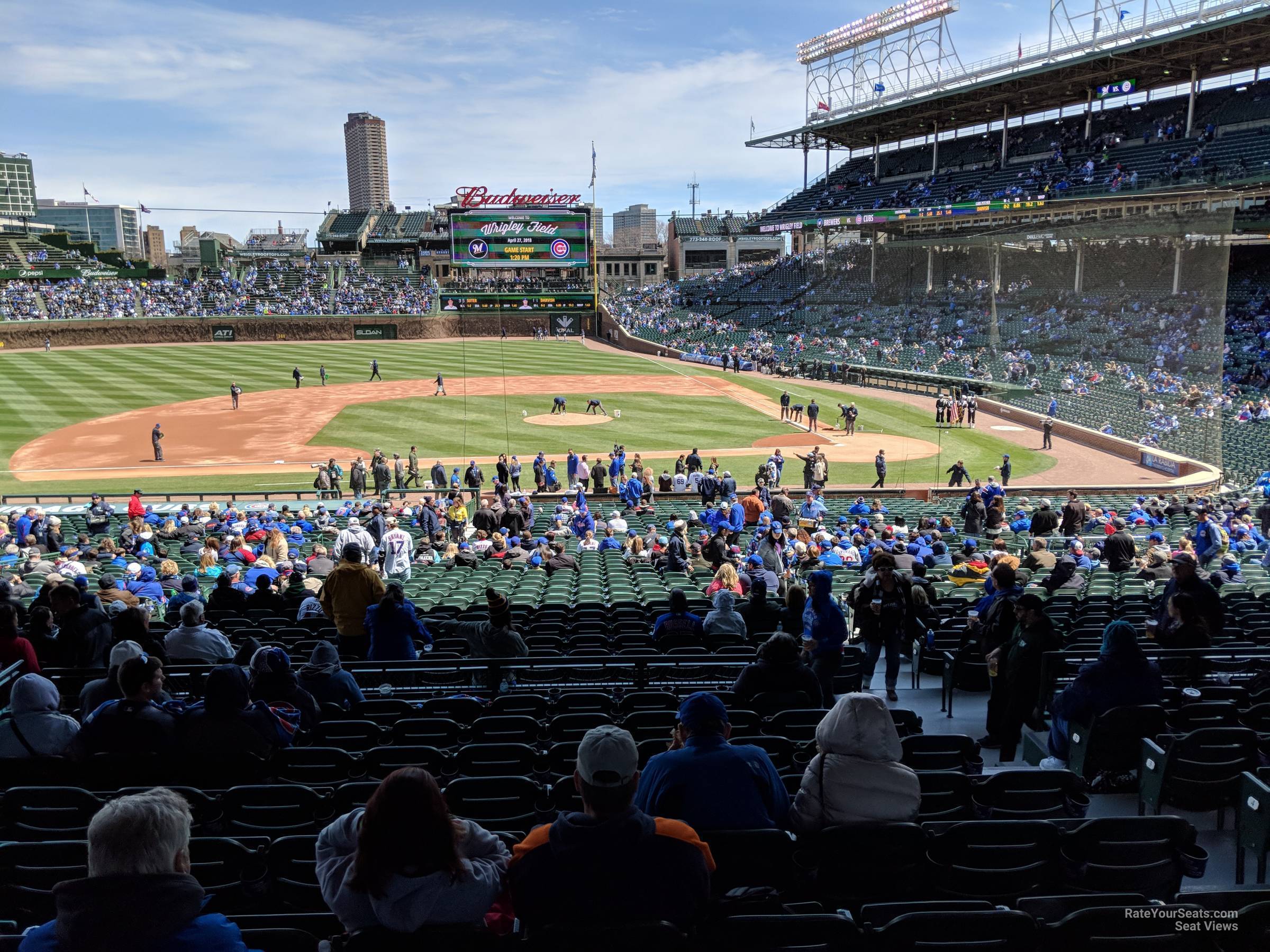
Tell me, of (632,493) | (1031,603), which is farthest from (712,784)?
(632,493)

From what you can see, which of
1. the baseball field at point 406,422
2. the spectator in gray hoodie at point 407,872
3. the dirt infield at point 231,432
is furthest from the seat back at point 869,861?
the dirt infield at point 231,432

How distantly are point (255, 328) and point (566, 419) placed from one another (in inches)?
1571

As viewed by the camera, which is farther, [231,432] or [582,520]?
[231,432]

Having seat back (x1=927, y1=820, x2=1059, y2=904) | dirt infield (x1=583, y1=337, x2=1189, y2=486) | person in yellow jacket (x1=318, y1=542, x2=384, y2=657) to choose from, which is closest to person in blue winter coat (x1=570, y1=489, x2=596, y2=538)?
person in yellow jacket (x1=318, y1=542, x2=384, y2=657)

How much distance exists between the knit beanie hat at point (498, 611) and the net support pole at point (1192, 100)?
52795 mm

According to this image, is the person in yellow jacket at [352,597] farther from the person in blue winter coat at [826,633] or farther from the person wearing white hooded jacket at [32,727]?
the person in blue winter coat at [826,633]

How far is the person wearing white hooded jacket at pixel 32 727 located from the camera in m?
5.71

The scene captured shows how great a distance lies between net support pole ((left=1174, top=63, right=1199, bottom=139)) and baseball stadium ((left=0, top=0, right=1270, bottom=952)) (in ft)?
1.21

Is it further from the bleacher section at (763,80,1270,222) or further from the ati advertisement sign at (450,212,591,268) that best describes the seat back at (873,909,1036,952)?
the ati advertisement sign at (450,212,591,268)

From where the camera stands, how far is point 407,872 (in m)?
3.21

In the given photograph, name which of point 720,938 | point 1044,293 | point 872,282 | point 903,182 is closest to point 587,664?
point 720,938

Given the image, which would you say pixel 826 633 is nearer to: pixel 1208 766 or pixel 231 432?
pixel 1208 766

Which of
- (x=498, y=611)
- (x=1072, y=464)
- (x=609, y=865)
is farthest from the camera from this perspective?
(x=1072, y=464)

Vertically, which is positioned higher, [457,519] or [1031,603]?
[1031,603]
